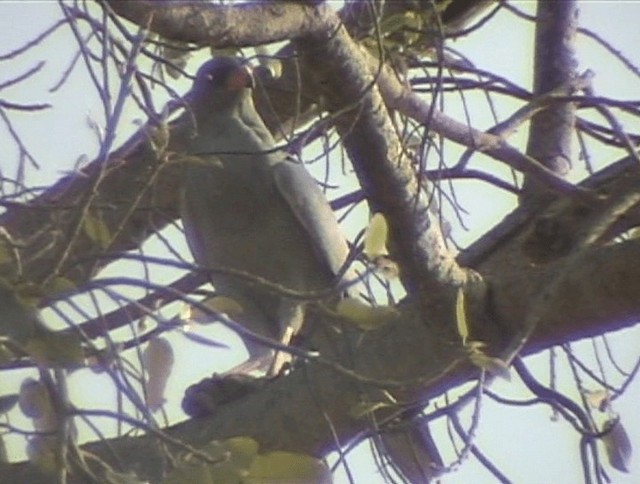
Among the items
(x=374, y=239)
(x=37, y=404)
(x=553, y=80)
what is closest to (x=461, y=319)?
(x=374, y=239)

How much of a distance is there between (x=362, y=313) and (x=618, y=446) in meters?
0.69

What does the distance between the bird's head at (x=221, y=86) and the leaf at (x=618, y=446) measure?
155cm

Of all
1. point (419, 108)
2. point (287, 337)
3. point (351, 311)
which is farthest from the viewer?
point (287, 337)

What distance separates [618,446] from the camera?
2422 millimetres

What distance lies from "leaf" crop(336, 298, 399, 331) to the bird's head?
73.2 inches

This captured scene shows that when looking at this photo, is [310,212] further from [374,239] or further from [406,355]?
[374,239]

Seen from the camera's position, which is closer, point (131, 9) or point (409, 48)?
point (131, 9)

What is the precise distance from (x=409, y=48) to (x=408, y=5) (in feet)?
0.35

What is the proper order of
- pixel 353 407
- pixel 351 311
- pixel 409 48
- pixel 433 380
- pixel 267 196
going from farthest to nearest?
pixel 267 196 → pixel 409 48 → pixel 353 407 → pixel 433 380 → pixel 351 311

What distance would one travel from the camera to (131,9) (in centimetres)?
193

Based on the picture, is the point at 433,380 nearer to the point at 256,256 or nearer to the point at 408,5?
the point at 408,5

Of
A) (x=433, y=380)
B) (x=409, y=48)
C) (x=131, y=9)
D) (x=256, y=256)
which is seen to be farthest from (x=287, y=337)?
(x=131, y=9)

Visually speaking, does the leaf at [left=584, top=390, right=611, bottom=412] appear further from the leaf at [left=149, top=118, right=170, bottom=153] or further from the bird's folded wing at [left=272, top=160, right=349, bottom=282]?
the bird's folded wing at [left=272, top=160, right=349, bottom=282]

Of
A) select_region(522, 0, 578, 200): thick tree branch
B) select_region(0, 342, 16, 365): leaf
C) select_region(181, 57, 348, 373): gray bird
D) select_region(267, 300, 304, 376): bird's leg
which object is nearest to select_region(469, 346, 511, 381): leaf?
select_region(0, 342, 16, 365): leaf
